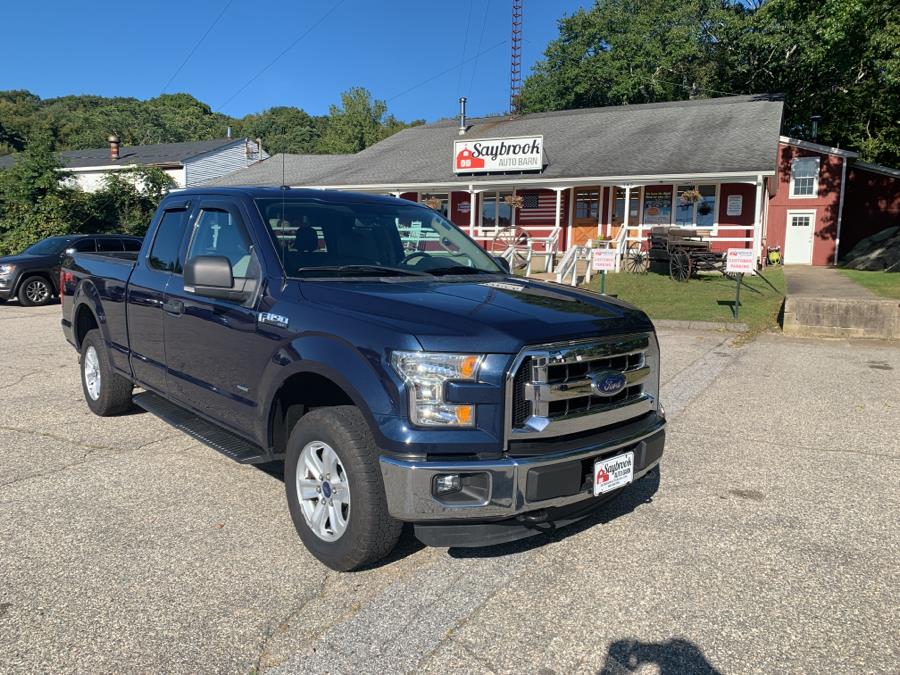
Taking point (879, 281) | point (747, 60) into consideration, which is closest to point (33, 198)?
point (879, 281)

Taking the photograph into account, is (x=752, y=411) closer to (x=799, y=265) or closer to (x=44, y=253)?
(x=44, y=253)

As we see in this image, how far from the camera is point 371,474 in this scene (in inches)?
119

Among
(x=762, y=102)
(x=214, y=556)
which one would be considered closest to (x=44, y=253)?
(x=214, y=556)

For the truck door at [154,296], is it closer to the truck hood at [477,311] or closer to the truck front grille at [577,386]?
the truck hood at [477,311]

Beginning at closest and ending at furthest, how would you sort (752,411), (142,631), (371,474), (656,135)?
(142,631) < (371,474) < (752,411) < (656,135)

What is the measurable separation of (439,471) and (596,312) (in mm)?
1220

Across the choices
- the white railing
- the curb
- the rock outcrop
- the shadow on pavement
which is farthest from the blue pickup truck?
the rock outcrop

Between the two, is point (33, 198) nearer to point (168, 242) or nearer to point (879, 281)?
point (168, 242)

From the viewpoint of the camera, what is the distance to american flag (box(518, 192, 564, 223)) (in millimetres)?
26406

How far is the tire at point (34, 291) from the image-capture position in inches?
586

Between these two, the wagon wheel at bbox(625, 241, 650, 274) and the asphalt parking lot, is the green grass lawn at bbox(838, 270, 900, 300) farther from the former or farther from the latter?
the asphalt parking lot

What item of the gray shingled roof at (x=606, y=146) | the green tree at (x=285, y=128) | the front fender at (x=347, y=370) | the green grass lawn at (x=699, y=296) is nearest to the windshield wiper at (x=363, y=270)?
the front fender at (x=347, y=370)

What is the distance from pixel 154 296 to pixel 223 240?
845 millimetres

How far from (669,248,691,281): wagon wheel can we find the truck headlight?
15706mm
